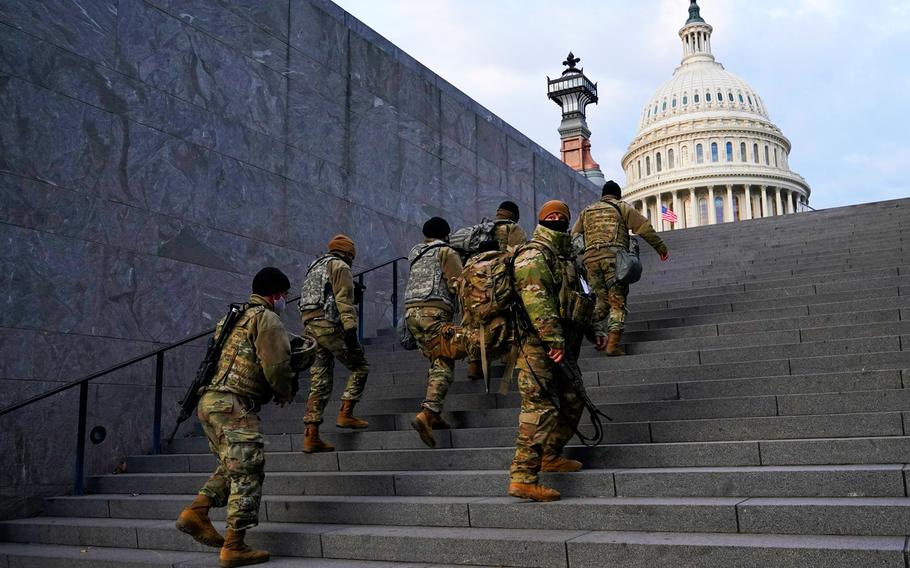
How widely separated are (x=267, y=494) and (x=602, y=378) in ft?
10.6

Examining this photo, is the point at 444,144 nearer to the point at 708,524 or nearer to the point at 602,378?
the point at 602,378

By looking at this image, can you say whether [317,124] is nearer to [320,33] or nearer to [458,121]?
[320,33]

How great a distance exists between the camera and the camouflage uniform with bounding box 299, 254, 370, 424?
7.21 metres

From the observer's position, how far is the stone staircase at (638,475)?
4559 mm

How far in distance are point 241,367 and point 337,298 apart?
76.4 inches

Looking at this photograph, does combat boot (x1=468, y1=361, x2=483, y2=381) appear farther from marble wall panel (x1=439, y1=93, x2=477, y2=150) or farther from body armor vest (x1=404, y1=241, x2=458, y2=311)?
marble wall panel (x1=439, y1=93, x2=477, y2=150)

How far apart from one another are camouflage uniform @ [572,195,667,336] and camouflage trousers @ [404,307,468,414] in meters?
2.00

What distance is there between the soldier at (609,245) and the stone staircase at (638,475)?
0.49m

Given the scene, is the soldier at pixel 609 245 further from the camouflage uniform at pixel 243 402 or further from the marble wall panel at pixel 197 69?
the marble wall panel at pixel 197 69

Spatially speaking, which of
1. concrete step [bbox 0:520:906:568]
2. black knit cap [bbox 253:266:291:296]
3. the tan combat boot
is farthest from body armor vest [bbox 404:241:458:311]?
the tan combat boot

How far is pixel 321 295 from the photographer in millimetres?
7312

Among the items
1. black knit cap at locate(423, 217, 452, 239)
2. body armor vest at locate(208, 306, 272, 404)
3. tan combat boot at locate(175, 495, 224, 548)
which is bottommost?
tan combat boot at locate(175, 495, 224, 548)

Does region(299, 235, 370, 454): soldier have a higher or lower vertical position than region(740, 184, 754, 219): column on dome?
lower

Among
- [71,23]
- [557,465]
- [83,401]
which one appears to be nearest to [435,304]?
[557,465]
